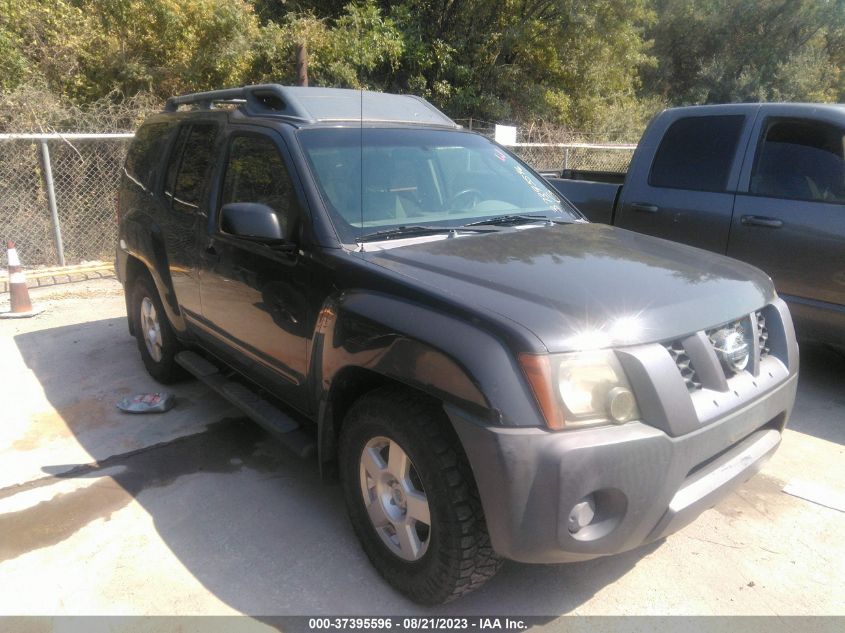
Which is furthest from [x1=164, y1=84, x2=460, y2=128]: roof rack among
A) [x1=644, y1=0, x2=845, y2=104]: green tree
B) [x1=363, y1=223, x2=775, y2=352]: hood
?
[x1=644, y1=0, x2=845, y2=104]: green tree

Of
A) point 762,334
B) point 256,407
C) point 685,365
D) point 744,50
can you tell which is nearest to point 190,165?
point 256,407

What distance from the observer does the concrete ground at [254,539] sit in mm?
2662

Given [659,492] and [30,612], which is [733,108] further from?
[30,612]

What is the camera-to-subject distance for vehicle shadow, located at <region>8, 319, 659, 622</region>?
2680mm

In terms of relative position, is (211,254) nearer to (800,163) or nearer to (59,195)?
(800,163)

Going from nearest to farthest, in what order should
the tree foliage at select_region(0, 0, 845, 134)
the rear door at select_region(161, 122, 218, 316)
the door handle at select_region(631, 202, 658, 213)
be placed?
A: 1. the rear door at select_region(161, 122, 218, 316)
2. the door handle at select_region(631, 202, 658, 213)
3. the tree foliage at select_region(0, 0, 845, 134)

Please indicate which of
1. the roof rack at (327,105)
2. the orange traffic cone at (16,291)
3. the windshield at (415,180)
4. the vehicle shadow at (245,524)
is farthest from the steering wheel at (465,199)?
the orange traffic cone at (16,291)

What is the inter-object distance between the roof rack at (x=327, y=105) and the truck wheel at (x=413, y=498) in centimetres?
167

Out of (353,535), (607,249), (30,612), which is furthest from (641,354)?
(30,612)

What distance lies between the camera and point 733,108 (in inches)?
198

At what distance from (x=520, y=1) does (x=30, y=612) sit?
15.7 metres

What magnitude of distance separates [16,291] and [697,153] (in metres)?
6.43

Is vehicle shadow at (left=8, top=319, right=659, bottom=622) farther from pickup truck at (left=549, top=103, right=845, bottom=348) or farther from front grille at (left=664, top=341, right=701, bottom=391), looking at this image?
pickup truck at (left=549, top=103, right=845, bottom=348)

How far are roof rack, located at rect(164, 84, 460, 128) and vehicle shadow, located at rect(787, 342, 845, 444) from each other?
115 inches
